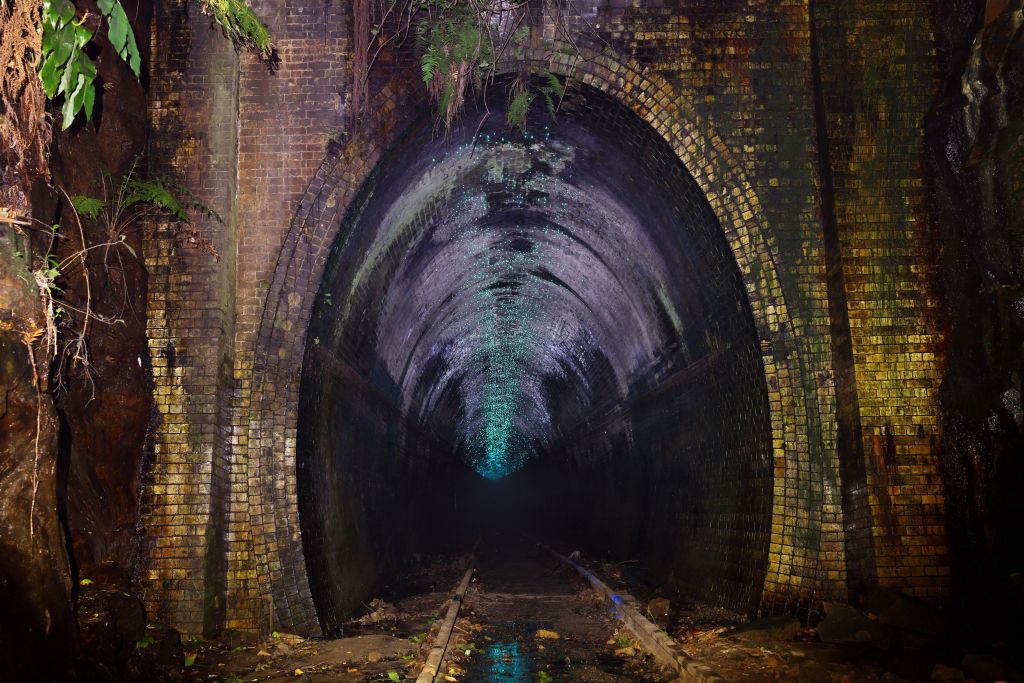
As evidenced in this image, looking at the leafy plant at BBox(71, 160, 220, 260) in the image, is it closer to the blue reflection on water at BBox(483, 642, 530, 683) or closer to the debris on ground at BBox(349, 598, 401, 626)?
the debris on ground at BBox(349, 598, 401, 626)

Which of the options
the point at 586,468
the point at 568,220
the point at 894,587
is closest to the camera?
the point at 894,587

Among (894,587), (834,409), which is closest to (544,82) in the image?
(834,409)

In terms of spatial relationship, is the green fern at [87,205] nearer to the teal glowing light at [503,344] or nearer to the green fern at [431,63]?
the green fern at [431,63]

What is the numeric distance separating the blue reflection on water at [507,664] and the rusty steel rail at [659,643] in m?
1.11

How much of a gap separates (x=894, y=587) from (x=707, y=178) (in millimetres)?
4118

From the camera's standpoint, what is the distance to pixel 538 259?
13461 mm

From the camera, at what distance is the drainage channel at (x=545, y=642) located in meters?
6.35

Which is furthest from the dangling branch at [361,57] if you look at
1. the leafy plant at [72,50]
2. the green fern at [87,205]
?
the leafy plant at [72,50]

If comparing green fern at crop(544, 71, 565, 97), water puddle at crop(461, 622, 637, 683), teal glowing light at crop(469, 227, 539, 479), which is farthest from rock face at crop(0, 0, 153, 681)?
teal glowing light at crop(469, 227, 539, 479)

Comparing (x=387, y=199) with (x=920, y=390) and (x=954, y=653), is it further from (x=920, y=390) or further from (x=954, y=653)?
(x=954, y=653)

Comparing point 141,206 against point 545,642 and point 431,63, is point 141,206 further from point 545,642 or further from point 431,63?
point 545,642

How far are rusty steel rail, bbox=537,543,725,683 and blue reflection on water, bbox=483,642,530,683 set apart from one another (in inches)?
43.7

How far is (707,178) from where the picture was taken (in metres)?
7.78

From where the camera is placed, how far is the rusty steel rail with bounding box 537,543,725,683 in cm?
556
